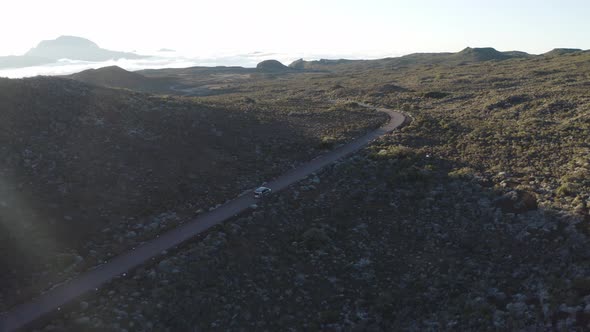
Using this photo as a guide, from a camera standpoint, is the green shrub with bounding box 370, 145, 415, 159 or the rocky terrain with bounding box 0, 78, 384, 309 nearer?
the rocky terrain with bounding box 0, 78, 384, 309

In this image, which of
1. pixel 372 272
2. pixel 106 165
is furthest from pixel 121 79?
pixel 372 272

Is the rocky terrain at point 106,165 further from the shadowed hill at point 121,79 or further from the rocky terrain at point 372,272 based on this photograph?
the shadowed hill at point 121,79

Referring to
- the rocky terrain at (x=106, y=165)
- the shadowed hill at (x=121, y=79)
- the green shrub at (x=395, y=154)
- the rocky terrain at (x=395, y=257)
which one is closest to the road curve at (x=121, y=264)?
the rocky terrain at (x=106, y=165)

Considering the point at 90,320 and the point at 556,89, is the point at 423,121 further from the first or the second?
the point at 90,320

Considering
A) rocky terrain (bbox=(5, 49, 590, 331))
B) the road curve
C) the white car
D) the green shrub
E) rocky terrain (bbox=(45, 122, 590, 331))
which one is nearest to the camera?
the road curve

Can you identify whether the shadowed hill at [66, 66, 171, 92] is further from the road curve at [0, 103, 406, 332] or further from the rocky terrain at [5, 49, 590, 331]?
the rocky terrain at [5, 49, 590, 331]

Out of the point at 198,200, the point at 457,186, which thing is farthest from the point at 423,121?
the point at 198,200

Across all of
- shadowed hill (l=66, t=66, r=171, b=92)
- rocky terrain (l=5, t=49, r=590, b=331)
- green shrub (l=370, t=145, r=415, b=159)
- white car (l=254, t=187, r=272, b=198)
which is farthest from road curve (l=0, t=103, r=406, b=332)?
shadowed hill (l=66, t=66, r=171, b=92)
